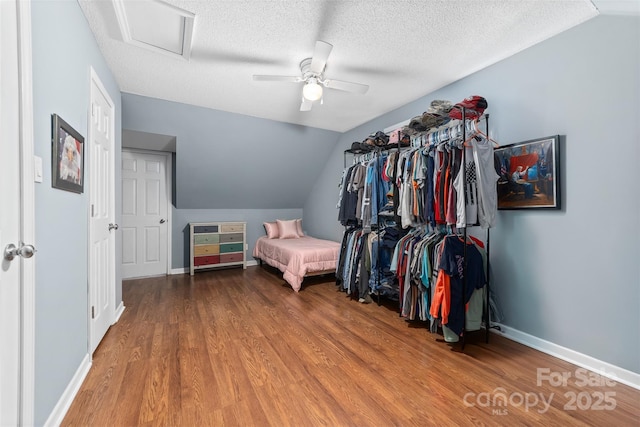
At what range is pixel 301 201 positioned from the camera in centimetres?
594

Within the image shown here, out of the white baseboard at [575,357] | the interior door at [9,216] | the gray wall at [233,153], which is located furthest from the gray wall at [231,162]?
the white baseboard at [575,357]

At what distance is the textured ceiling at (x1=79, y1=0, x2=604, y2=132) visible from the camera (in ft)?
6.09

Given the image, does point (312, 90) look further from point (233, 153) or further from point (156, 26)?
point (233, 153)

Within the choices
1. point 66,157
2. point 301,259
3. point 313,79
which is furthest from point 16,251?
point 301,259

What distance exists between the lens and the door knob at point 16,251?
102cm

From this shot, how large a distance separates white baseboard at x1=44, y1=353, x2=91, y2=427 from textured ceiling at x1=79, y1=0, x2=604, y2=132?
94.6 inches

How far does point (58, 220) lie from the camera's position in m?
1.49

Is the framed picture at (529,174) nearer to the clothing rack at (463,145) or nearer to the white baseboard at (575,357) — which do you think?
the clothing rack at (463,145)

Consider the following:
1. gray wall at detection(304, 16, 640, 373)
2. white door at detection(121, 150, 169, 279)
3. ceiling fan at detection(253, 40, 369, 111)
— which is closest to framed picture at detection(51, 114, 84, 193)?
ceiling fan at detection(253, 40, 369, 111)

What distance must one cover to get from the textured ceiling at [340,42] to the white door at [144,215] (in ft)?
5.41

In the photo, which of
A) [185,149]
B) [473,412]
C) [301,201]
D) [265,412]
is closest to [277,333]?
[265,412]

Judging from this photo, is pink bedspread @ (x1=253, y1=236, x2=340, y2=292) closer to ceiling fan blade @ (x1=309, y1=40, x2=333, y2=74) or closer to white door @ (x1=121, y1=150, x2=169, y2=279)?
white door @ (x1=121, y1=150, x2=169, y2=279)

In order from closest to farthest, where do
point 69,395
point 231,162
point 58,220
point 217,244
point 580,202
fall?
point 58,220
point 69,395
point 580,202
point 231,162
point 217,244

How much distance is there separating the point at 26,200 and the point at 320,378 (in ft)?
6.04
